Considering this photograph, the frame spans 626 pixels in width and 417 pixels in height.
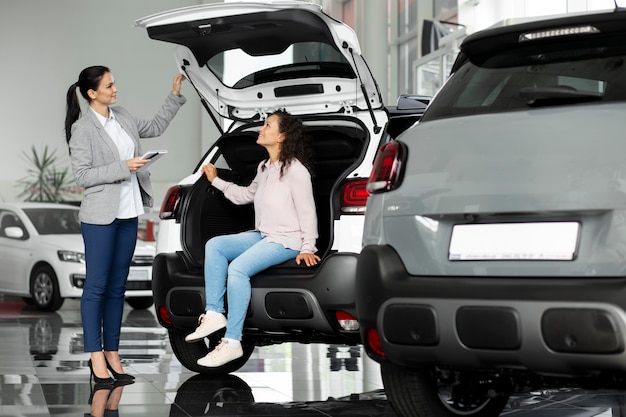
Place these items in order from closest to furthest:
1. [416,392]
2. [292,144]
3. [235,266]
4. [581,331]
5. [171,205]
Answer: [581,331] < [416,392] < [235,266] < [292,144] < [171,205]

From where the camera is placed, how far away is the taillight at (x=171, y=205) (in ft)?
20.3

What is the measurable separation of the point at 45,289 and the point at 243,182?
7566 millimetres

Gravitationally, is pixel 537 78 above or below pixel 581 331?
above

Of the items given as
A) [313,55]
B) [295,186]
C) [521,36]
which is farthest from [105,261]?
[521,36]

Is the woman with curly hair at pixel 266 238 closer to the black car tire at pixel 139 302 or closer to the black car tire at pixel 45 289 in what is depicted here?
the black car tire at pixel 45 289

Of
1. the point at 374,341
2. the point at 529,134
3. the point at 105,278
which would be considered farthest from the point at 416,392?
the point at 105,278

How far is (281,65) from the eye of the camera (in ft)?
20.6

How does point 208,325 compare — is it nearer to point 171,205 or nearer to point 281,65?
point 171,205

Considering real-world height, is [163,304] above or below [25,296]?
above

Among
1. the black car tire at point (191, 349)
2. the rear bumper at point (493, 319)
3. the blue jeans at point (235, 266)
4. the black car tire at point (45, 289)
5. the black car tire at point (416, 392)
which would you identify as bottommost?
the black car tire at point (45, 289)

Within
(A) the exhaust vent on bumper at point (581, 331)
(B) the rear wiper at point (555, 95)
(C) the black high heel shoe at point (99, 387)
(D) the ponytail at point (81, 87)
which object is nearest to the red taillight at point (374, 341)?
(A) the exhaust vent on bumper at point (581, 331)

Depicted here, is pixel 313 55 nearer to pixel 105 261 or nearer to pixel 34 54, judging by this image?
pixel 105 261

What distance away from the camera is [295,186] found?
19.3ft

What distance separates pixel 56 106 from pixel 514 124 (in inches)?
937
